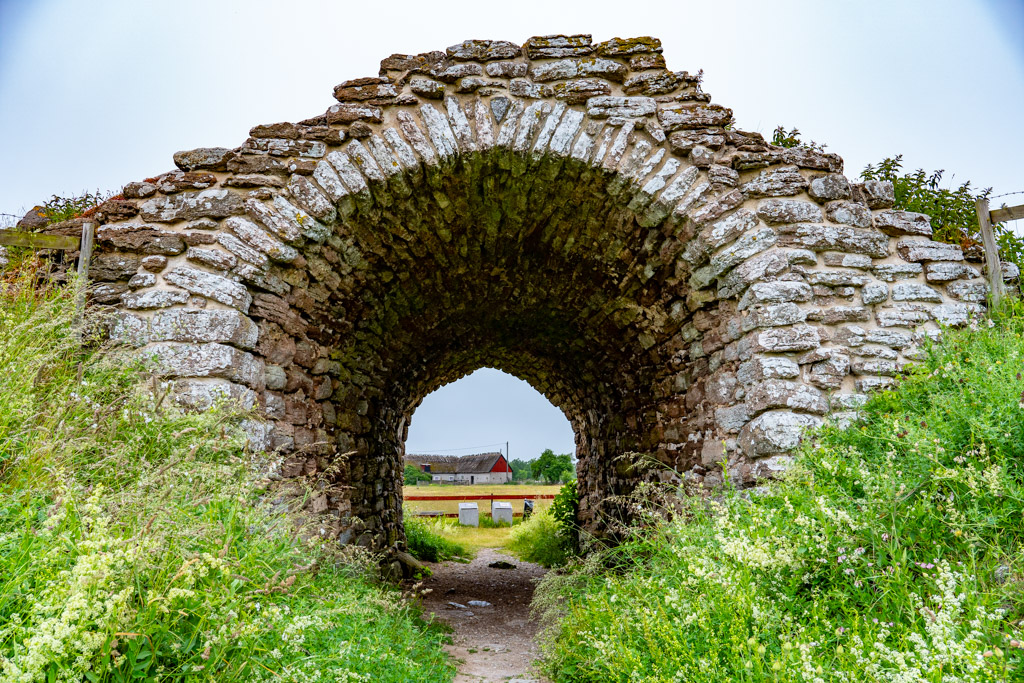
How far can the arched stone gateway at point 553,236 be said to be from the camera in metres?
3.91

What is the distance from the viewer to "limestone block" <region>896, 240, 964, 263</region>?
420 cm

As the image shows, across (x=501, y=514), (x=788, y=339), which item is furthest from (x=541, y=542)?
(x=788, y=339)

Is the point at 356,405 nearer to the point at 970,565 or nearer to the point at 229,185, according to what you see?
the point at 229,185

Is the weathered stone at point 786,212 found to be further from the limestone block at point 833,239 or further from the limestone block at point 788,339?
the limestone block at point 788,339

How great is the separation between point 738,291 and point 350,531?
382cm

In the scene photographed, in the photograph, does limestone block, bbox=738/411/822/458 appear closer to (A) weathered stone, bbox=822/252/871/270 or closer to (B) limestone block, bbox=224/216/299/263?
(A) weathered stone, bbox=822/252/871/270

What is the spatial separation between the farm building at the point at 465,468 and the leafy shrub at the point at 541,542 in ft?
83.3

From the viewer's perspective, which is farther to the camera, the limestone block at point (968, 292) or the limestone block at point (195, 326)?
the limestone block at point (968, 292)

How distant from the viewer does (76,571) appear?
5.33 ft

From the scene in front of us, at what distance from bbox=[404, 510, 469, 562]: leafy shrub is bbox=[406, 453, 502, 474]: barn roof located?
26.9 metres

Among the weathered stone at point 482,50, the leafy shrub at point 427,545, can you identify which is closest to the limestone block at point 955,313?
the weathered stone at point 482,50

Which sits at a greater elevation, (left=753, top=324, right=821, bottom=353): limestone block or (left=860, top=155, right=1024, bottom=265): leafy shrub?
(left=860, top=155, right=1024, bottom=265): leafy shrub

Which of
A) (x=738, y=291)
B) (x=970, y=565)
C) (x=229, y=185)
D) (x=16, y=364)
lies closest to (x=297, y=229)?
(x=229, y=185)

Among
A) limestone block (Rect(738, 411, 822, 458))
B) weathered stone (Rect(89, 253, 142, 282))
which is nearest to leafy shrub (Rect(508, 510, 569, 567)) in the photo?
limestone block (Rect(738, 411, 822, 458))
